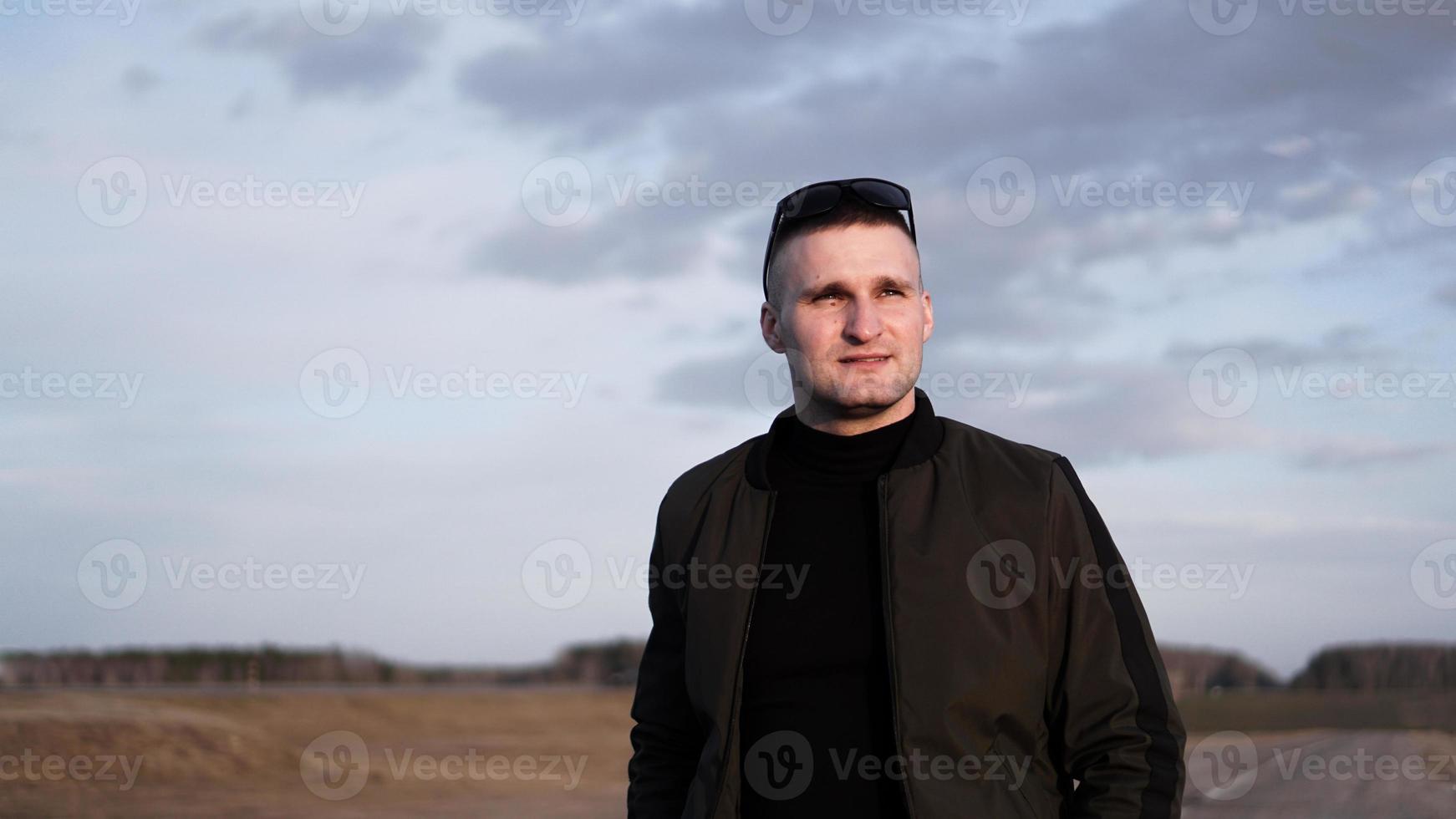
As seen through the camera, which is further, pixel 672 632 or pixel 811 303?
pixel 672 632

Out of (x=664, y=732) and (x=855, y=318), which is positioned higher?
(x=855, y=318)

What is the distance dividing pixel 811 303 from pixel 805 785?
0.95 meters

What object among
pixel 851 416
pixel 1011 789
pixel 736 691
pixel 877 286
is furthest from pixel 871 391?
pixel 1011 789

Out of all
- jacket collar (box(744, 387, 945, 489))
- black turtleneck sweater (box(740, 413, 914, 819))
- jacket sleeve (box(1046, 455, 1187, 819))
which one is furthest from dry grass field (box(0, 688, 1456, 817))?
jacket sleeve (box(1046, 455, 1187, 819))

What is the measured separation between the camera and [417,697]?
31.5 metres

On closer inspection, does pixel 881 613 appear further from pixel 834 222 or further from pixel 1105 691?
pixel 834 222

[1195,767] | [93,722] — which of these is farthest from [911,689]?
[1195,767]

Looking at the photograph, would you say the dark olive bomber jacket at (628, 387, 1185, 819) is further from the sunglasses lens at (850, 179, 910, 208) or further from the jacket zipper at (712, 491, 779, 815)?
the sunglasses lens at (850, 179, 910, 208)

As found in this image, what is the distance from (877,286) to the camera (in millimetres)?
2678

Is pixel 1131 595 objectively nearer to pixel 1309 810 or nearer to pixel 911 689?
pixel 911 689

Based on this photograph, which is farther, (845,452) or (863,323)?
(845,452)

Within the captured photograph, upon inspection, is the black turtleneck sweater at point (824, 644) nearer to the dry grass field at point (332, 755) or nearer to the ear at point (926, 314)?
the ear at point (926, 314)

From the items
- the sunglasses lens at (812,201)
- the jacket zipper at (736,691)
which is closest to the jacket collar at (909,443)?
the jacket zipper at (736,691)

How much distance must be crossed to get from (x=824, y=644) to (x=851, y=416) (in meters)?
0.47
